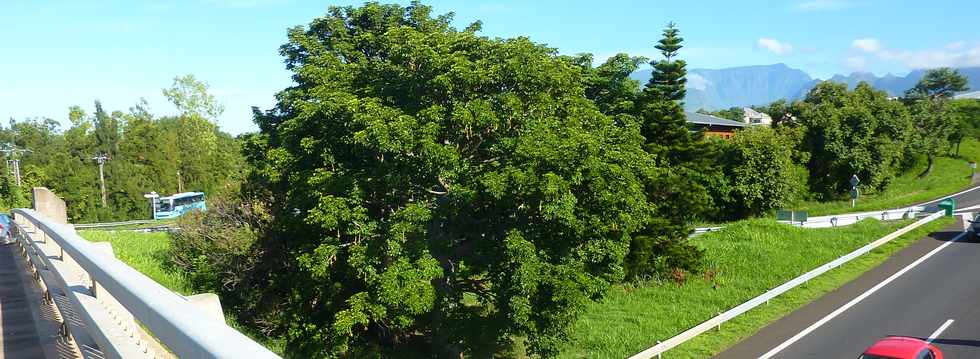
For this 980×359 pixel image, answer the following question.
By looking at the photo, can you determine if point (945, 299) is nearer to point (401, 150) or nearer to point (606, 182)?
point (606, 182)

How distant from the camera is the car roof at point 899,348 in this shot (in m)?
12.8

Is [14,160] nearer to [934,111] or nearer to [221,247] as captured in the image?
[221,247]

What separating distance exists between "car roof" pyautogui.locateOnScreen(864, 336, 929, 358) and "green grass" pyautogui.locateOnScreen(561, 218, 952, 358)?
5.20 meters

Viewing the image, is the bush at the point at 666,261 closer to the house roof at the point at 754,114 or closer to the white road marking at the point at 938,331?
the white road marking at the point at 938,331

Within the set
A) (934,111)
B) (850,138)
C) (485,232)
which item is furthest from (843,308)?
(934,111)

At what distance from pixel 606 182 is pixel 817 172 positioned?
4739cm

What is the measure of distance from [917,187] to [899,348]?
5979cm

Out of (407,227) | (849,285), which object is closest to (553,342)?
(407,227)

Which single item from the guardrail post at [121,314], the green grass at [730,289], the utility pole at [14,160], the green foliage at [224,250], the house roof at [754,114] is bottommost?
the green grass at [730,289]

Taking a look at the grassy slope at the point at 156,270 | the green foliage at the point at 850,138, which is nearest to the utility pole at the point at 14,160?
the grassy slope at the point at 156,270

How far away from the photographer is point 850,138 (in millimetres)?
54281

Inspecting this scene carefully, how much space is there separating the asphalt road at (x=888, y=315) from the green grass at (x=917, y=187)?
25684 millimetres

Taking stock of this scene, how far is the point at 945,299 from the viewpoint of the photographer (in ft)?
68.9

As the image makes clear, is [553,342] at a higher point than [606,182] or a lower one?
lower
